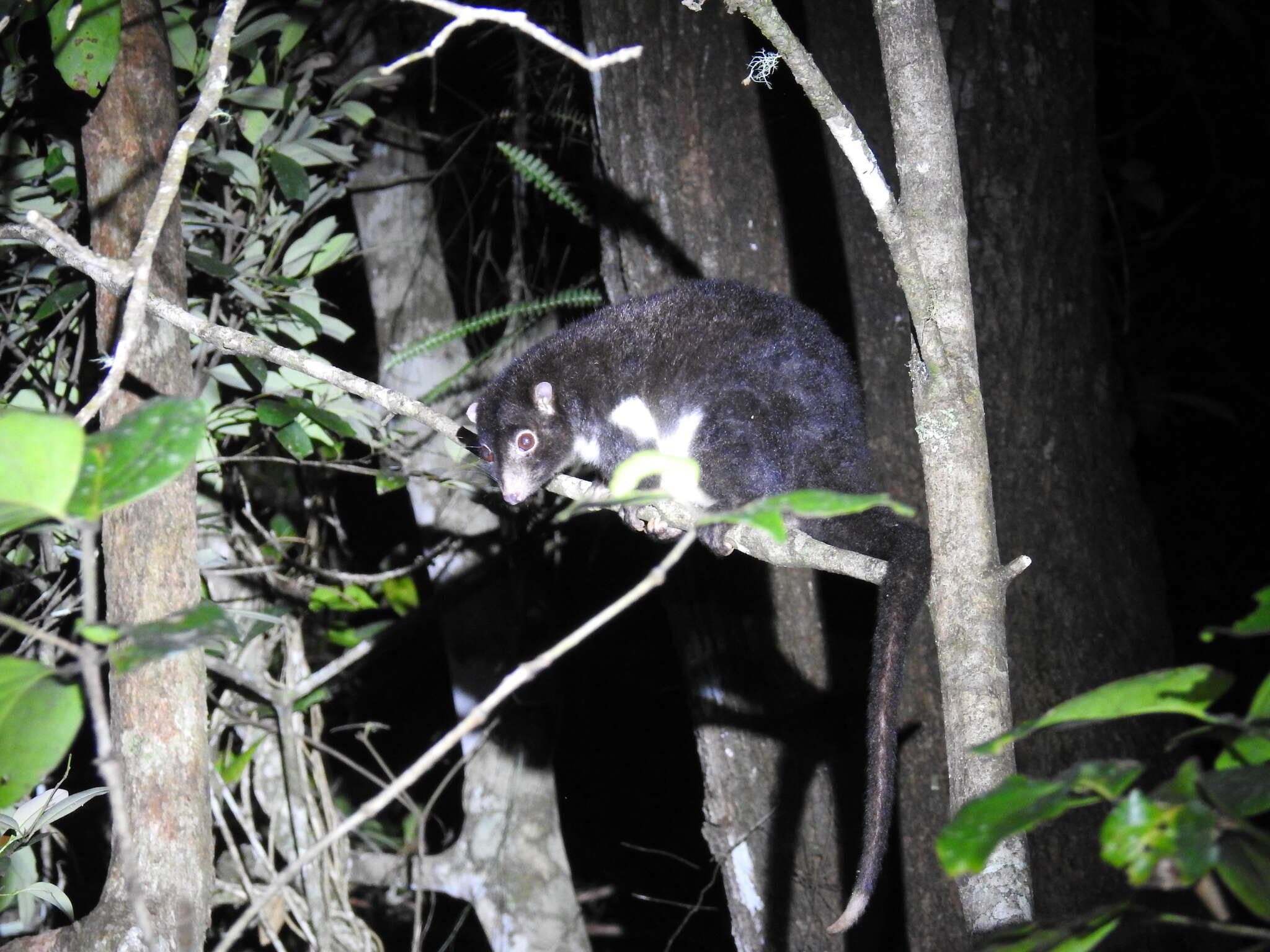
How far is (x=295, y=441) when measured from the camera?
3.81 m

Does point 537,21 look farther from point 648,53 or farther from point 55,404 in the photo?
point 55,404

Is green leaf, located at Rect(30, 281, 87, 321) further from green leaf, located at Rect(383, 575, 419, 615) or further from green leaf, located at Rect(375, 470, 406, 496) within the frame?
green leaf, located at Rect(383, 575, 419, 615)

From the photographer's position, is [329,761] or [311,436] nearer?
[311,436]

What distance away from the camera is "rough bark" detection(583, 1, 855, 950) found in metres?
3.59

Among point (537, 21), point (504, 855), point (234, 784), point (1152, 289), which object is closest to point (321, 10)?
point (537, 21)

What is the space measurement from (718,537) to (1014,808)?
7.26 feet

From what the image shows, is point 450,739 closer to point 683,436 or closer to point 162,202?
point 162,202

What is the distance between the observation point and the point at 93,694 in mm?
969

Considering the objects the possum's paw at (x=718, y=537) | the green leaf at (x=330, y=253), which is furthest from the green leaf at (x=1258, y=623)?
the green leaf at (x=330, y=253)

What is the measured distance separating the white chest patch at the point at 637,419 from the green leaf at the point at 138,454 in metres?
2.77

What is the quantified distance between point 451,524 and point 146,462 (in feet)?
12.0

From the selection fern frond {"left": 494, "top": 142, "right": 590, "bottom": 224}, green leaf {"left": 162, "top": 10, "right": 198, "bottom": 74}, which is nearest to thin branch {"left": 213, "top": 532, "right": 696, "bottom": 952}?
fern frond {"left": 494, "top": 142, "right": 590, "bottom": 224}

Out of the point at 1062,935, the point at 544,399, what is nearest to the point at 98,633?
the point at 1062,935

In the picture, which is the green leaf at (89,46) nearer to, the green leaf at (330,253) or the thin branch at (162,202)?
the thin branch at (162,202)
